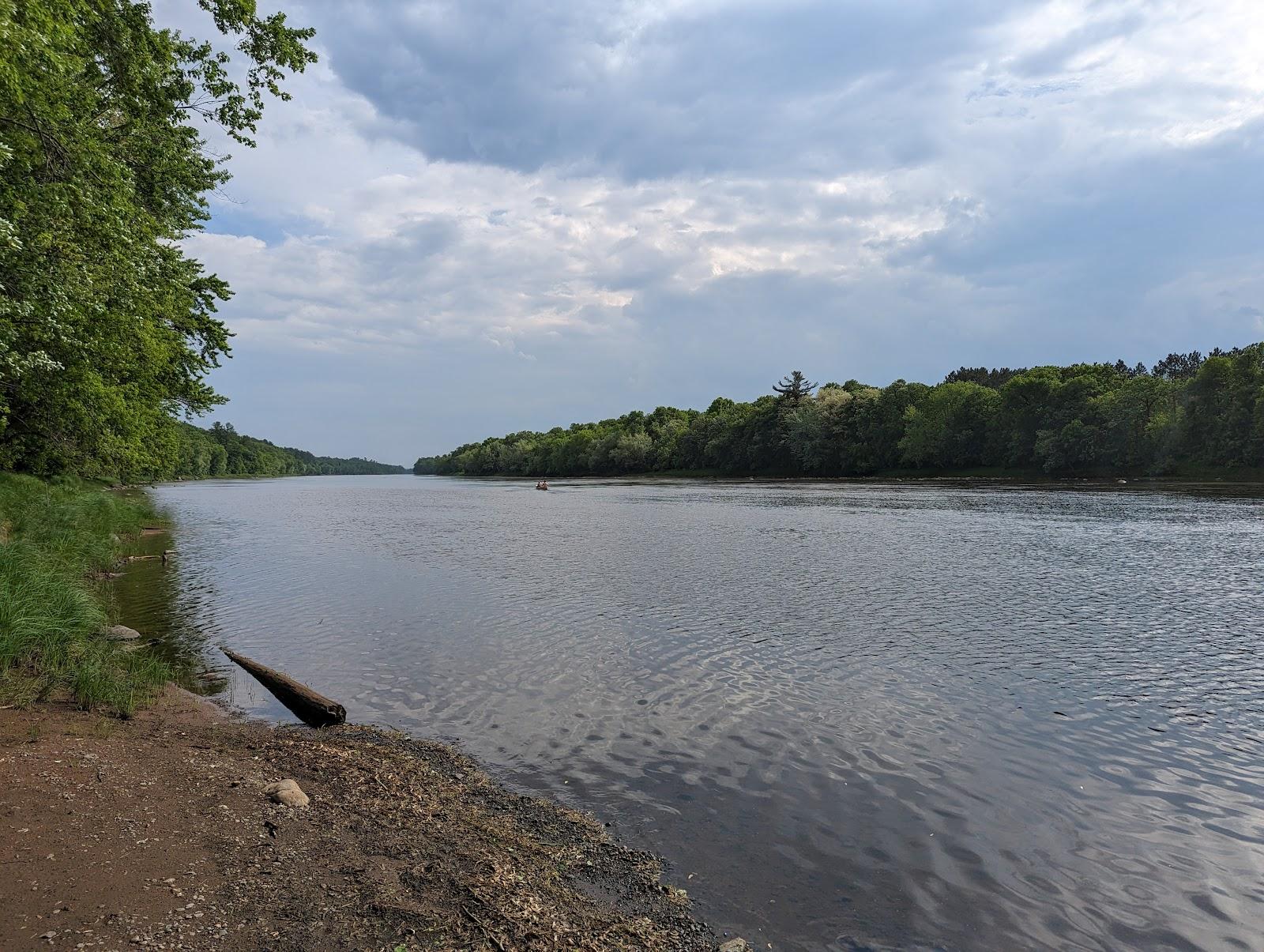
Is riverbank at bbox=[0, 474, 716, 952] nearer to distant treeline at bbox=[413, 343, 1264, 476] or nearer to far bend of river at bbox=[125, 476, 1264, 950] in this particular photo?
far bend of river at bbox=[125, 476, 1264, 950]

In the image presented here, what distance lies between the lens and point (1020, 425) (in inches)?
4532

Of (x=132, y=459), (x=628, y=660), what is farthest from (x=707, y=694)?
(x=132, y=459)

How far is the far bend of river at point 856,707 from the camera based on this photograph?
7.62 meters

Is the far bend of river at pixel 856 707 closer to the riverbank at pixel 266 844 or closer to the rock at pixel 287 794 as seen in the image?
the riverbank at pixel 266 844

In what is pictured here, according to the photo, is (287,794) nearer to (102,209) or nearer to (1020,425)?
(102,209)

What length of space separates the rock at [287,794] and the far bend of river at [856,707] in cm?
300

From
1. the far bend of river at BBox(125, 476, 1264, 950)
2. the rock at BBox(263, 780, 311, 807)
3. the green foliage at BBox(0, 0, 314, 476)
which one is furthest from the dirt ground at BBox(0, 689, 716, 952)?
the green foliage at BBox(0, 0, 314, 476)

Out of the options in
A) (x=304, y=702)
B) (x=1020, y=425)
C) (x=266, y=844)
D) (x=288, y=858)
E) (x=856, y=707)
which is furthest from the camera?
(x=1020, y=425)

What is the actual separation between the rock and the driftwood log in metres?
3.70

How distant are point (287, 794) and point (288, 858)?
1.60 metres

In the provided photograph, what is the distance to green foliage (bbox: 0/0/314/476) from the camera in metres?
12.1

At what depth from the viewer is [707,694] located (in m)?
14.0

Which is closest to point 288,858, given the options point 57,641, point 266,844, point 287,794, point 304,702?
point 266,844

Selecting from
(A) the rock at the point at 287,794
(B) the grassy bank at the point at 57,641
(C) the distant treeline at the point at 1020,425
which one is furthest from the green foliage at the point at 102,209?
(C) the distant treeline at the point at 1020,425
